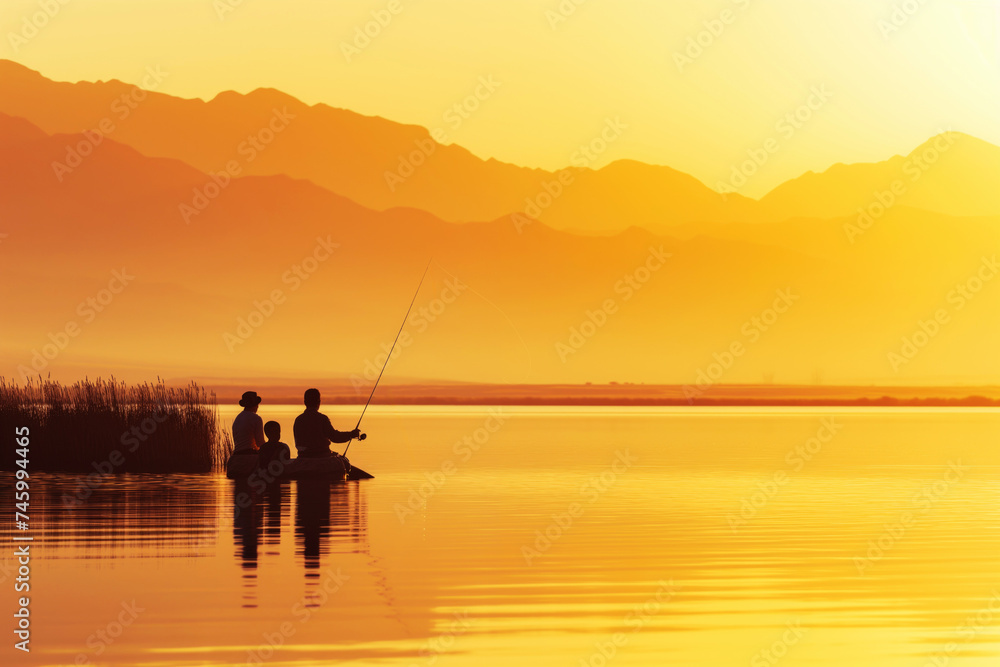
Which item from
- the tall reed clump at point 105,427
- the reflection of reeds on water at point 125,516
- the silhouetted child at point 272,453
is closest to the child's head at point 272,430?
the silhouetted child at point 272,453

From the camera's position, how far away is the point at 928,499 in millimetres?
24562

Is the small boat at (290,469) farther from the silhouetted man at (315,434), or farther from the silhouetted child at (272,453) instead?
the silhouetted man at (315,434)

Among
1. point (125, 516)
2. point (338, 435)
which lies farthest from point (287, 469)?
point (125, 516)

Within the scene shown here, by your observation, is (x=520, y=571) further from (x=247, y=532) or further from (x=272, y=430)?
(x=272, y=430)

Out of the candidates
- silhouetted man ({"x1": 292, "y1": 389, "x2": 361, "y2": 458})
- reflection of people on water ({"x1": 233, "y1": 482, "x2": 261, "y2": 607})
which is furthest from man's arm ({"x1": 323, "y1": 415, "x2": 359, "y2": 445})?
reflection of people on water ({"x1": 233, "y1": 482, "x2": 261, "y2": 607})

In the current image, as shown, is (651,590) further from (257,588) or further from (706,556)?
(257,588)

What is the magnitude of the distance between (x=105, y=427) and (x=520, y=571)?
1599 cm

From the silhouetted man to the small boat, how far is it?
0.17 metres

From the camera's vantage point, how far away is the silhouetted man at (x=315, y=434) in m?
24.7

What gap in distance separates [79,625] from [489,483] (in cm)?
1599

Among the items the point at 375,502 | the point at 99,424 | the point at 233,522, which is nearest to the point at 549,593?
the point at 233,522

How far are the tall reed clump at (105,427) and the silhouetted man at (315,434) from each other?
14.8 ft

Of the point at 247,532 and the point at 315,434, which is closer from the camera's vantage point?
the point at 247,532

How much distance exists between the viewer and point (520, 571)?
1526 centimetres
